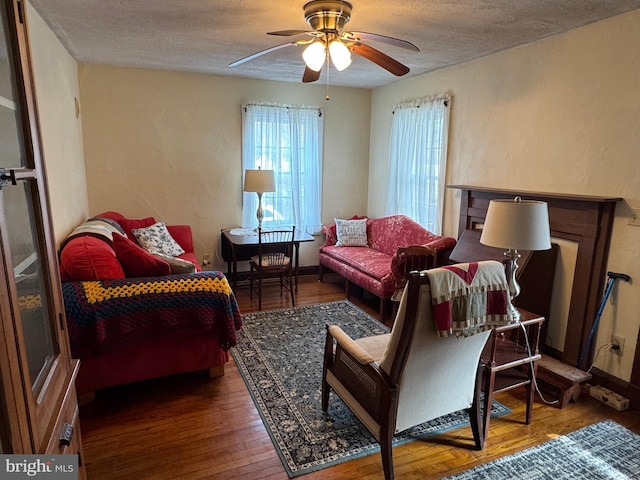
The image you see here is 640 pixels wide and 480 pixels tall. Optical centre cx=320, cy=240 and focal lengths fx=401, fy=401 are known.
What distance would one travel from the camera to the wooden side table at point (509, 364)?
2.23 m

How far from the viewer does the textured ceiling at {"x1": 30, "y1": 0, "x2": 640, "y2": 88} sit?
8.13ft

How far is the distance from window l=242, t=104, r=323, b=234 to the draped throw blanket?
3.62 m

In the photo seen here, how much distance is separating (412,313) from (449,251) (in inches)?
97.3

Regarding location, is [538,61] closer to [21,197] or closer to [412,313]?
[412,313]

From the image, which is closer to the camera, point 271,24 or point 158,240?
point 271,24

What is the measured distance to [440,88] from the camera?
4227 millimetres

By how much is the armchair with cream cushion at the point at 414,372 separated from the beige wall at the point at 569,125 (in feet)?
4.53

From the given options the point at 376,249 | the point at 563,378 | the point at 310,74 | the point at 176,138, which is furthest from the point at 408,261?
the point at 176,138

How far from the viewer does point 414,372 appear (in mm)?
1872

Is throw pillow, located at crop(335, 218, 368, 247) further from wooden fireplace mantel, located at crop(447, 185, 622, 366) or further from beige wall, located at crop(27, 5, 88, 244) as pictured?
beige wall, located at crop(27, 5, 88, 244)

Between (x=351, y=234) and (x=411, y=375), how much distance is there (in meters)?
3.29

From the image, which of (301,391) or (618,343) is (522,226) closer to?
(618,343)

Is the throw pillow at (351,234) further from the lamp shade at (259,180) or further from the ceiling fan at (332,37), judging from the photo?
the ceiling fan at (332,37)

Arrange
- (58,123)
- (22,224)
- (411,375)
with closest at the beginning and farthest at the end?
1. (22,224)
2. (411,375)
3. (58,123)
